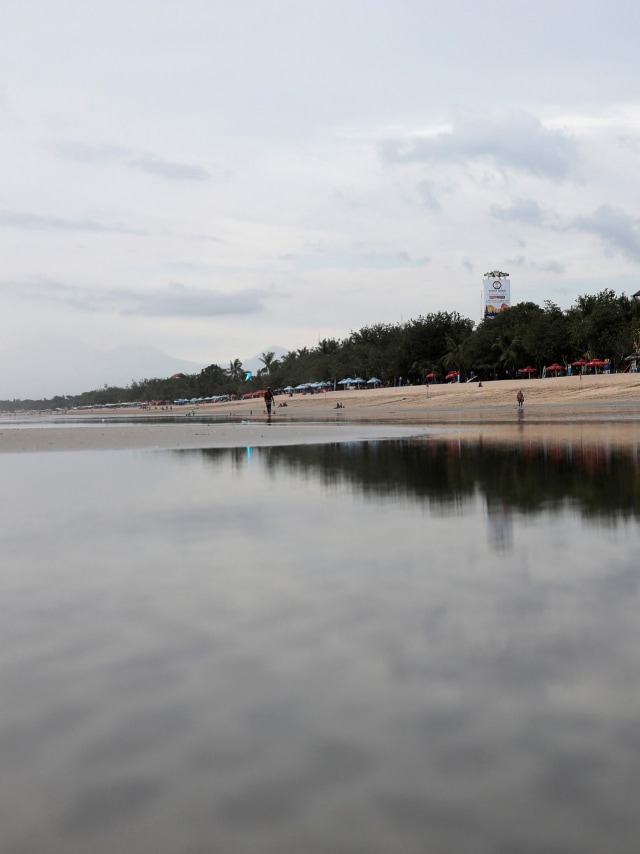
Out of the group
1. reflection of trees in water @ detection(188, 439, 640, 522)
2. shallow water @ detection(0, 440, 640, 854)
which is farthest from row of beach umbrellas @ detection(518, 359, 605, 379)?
shallow water @ detection(0, 440, 640, 854)

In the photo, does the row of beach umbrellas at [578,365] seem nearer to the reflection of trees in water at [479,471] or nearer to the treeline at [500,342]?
the treeline at [500,342]

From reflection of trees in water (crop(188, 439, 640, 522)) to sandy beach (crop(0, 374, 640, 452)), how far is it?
3717 millimetres

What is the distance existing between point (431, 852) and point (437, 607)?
3.24m

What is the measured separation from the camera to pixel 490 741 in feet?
12.8

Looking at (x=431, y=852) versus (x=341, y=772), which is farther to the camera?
(x=341, y=772)

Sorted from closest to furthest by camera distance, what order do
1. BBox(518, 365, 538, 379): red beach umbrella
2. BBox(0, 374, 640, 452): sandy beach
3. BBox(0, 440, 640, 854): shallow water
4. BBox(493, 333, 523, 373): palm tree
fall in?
BBox(0, 440, 640, 854): shallow water → BBox(0, 374, 640, 452): sandy beach → BBox(518, 365, 538, 379): red beach umbrella → BBox(493, 333, 523, 373): palm tree

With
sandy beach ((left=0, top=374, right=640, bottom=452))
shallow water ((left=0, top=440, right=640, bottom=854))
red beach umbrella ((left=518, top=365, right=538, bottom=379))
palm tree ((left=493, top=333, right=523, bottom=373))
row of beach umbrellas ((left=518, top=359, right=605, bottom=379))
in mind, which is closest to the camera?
shallow water ((left=0, top=440, right=640, bottom=854))

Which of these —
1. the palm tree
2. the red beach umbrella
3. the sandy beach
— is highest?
the palm tree

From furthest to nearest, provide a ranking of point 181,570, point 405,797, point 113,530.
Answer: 1. point 113,530
2. point 181,570
3. point 405,797

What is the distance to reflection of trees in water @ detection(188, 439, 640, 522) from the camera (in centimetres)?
1202

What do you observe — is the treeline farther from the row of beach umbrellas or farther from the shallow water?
the shallow water

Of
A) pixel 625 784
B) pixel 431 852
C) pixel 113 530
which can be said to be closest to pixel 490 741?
pixel 625 784

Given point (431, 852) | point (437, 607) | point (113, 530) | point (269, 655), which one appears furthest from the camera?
point (113, 530)

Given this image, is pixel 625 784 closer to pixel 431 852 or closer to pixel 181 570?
pixel 431 852
